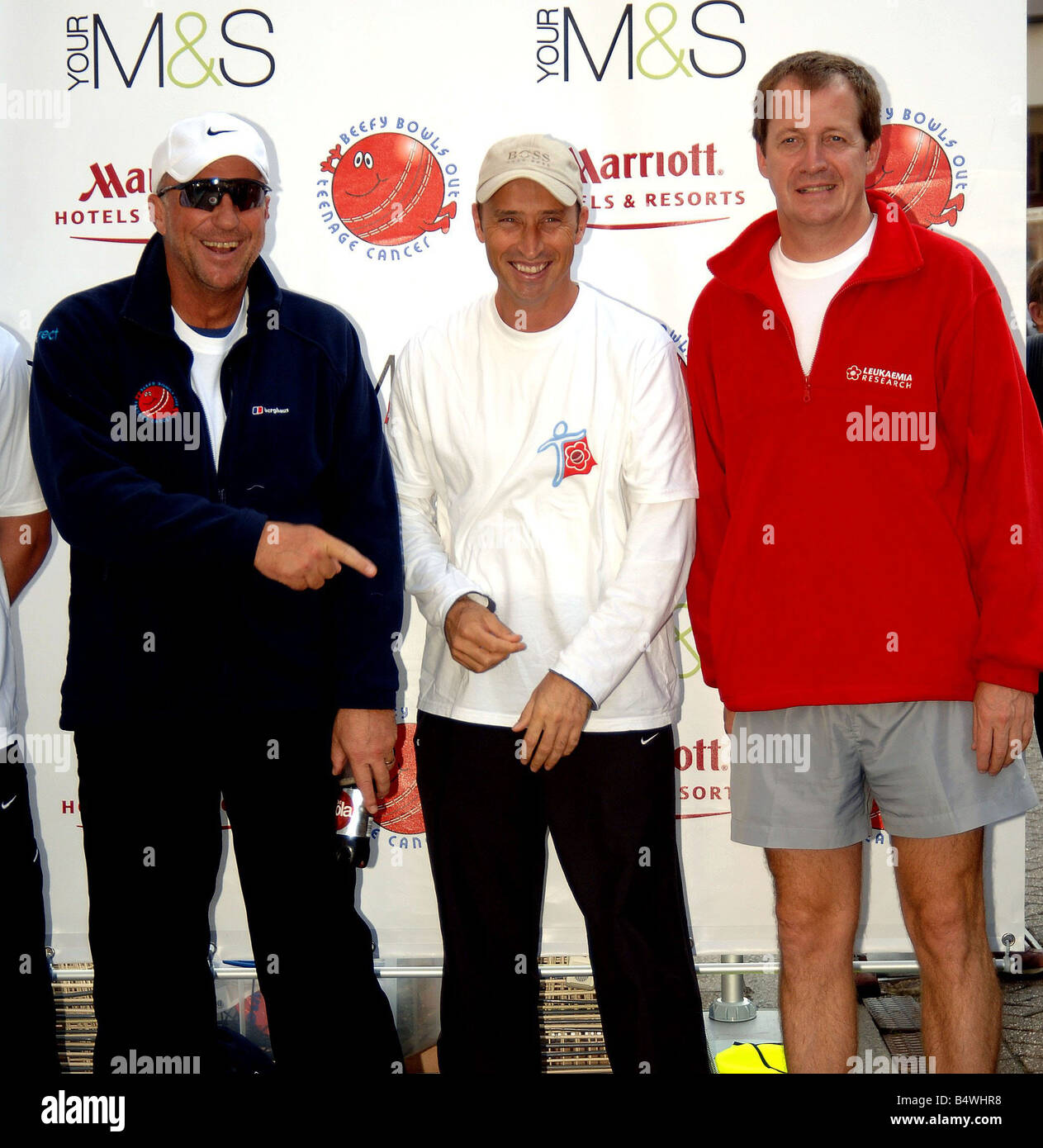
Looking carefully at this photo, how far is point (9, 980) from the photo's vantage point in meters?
2.39

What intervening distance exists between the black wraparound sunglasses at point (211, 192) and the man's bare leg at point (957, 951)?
1.83 m

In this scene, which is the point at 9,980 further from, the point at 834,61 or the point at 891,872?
the point at 834,61

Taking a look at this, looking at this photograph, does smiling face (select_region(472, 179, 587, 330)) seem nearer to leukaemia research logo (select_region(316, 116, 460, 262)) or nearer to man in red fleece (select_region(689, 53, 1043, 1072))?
man in red fleece (select_region(689, 53, 1043, 1072))

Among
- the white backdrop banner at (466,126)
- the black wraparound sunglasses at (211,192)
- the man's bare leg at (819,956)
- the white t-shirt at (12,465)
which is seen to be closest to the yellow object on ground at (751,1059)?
the white backdrop banner at (466,126)

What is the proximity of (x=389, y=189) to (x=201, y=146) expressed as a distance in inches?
33.1

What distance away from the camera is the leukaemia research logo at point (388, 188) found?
3.14 metres

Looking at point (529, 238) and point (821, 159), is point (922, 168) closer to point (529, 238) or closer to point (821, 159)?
point (821, 159)

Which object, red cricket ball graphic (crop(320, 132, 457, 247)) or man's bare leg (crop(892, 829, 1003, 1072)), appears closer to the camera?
man's bare leg (crop(892, 829, 1003, 1072))

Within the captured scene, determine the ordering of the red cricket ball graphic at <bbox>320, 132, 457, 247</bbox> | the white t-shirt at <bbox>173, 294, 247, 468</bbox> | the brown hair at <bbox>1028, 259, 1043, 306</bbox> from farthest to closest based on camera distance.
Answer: the brown hair at <bbox>1028, 259, 1043, 306</bbox>, the red cricket ball graphic at <bbox>320, 132, 457, 247</bbox>, the white t-shirt at <bbox>173, 294, 247, 468</bbox>

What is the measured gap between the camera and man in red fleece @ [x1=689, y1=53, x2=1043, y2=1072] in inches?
90.7

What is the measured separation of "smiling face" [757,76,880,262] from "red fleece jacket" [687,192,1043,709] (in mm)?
109

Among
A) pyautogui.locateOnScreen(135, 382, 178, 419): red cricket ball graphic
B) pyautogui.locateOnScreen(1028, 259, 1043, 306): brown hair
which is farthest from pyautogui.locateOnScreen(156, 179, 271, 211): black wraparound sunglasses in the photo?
pyautogui.locateOnScreen(1028, 259, 1043, 306): brown hair
